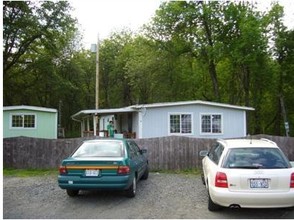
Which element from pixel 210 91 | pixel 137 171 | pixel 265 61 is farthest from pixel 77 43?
pixel 137 171

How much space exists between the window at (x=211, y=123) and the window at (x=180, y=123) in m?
0.80

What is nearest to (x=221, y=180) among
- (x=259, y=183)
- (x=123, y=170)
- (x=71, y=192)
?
(x=259, y=183)

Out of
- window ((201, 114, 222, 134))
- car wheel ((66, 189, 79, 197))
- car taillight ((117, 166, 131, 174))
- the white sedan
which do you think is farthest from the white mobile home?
the white sedan

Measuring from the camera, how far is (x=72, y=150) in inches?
570

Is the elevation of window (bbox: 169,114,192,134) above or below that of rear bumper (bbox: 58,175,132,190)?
above

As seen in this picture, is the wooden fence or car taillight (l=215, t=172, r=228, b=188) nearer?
car taillight (l=215, t=172, r=228, b=188)

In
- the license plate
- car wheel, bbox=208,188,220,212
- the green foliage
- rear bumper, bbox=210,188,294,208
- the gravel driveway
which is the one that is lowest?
the gravel driveway

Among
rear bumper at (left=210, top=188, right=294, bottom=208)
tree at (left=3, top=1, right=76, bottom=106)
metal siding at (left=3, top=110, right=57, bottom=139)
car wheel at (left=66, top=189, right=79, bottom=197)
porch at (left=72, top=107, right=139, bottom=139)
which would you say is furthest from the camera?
tree at (left=3, top=1, right=76, bottom=106)

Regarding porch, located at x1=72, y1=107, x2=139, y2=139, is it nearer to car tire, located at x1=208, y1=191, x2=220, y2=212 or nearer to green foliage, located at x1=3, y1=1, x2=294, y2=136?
green foliage, located at x1=3, y1=1, x2=294, y2=136

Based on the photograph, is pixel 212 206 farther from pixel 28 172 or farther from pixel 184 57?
pixel 184 57

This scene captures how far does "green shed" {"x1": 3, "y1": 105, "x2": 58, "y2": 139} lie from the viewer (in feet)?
74.9

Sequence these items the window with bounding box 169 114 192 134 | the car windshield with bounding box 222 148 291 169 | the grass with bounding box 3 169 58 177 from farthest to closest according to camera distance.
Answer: the window with bounding box 169 114 192 134, the grass with bounding box 3 169 58 177, the car windshield with bounding box 222 148 291 169

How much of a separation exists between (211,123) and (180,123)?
70.4 inches

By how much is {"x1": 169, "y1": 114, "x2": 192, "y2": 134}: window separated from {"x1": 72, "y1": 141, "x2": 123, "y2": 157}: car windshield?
442 inches
